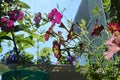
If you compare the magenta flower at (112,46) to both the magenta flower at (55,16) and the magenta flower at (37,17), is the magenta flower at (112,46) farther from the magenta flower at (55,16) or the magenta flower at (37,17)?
the magenta flower at (37,17)

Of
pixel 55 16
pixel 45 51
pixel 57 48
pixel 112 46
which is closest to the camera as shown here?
pixel 112 46

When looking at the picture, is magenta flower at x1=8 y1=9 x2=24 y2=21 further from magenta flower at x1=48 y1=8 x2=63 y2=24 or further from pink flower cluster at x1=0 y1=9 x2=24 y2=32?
magenta flower at x1=48 y1=8 x2=63 y2=24

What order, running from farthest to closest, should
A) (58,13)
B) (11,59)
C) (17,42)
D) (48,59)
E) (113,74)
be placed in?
(48,59) < (11,59) < (17,42) < (58,13) < (113,74)

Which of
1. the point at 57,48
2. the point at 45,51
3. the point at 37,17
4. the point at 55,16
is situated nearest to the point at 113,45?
the point at 57,48

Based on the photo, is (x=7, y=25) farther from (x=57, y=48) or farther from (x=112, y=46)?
(x=112, y=46)

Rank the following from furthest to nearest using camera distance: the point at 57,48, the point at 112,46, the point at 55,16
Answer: the point at 55,16, the point at 57,48, the point at 112,46

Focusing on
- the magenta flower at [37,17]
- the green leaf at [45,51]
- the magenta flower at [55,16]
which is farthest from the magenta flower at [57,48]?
the green leaf at [45,51]

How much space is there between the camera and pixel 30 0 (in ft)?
7.38

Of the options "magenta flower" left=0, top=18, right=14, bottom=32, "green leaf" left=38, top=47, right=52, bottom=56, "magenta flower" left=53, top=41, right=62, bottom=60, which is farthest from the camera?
"green leaf" left=38, top=47, right=52, bottom=56

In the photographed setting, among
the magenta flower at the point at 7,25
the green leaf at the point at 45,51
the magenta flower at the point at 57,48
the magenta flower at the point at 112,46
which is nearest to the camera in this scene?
the magenta flower at the point at 112,46

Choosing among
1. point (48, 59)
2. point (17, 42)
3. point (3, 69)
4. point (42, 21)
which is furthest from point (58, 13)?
point (48, 59)

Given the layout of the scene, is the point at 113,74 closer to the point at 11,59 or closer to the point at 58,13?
the point at 58,13

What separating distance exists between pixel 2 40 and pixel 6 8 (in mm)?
163

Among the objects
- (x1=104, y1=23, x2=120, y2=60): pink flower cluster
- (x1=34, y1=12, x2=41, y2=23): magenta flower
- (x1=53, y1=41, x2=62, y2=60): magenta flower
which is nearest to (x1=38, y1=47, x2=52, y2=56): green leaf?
(x1=34, y1=12, x2=41, y2=23): magenta flower
